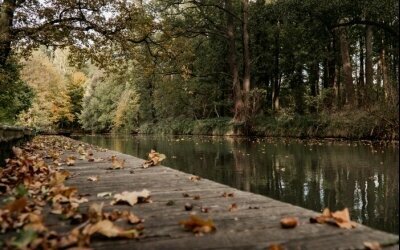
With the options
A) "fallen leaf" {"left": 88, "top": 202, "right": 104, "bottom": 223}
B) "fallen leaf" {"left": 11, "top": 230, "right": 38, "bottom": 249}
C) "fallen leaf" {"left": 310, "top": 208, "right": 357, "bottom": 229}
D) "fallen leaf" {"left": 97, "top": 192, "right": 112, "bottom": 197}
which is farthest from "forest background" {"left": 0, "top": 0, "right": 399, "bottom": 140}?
"fallen leaf" {"left": 97, "top": 192, "right": 112, "bottom": 197}

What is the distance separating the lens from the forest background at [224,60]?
12742 mm

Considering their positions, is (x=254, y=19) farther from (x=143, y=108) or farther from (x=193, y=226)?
(x=193, y=226)

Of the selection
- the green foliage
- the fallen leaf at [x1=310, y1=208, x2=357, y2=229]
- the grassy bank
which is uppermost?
the green foliage

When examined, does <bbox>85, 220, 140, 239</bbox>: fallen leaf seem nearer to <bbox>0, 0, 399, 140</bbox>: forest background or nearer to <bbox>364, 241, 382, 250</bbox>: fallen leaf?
<bbox>364, 241, 382, 250</bbox>: fallen leaf

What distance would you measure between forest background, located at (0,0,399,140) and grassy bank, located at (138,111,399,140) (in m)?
0.06

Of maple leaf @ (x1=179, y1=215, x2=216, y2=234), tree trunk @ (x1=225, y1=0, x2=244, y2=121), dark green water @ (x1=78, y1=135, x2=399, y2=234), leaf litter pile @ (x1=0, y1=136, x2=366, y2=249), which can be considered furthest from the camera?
tree trunk @ (x1=225, y1=0, x2=244, y2=121)

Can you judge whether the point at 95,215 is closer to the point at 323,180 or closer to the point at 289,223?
the point at 289,223

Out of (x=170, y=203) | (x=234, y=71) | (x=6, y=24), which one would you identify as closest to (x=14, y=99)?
(x=234, y=71)

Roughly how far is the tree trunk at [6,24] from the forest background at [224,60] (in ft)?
0.14

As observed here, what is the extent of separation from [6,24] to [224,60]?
24767 mm

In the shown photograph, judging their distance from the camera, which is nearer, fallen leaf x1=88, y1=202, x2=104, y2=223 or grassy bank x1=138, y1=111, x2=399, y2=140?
fallen leaf x1=88, y1=202, x2=104, y2=223

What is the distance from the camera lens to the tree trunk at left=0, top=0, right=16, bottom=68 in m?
10.2

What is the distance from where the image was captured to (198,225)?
84.7 inches

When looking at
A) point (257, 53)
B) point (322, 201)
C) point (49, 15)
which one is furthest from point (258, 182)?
point (257, 53)
